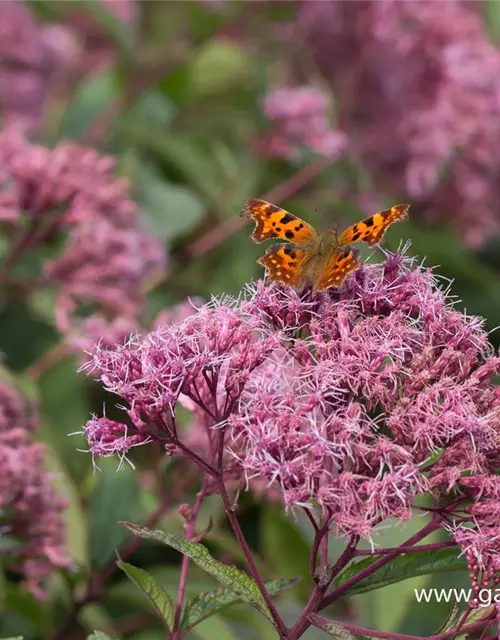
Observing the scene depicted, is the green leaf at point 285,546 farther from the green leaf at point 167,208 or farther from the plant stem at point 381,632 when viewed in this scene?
the plant stem at point 381,632

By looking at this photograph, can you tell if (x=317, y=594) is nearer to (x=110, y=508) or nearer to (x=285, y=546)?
(x=110, y=508)

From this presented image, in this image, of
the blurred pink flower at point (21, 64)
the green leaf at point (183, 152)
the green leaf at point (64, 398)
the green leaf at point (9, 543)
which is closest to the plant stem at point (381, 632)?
the green leaf at point (9, 543)

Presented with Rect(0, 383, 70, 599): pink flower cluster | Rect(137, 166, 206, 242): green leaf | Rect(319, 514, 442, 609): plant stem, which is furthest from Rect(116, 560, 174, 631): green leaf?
Rect(137, 166, 206, 242): green leaf

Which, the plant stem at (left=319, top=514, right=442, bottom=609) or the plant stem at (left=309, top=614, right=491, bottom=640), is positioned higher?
the plant stem at (left=319, top=514, right=442, bottom=609)

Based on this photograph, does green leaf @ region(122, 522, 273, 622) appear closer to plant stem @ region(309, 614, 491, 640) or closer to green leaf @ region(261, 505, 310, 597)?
plant stem @ region(309, 614, 491, 640)

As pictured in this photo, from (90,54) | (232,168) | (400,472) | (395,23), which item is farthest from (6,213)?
(90,54)
